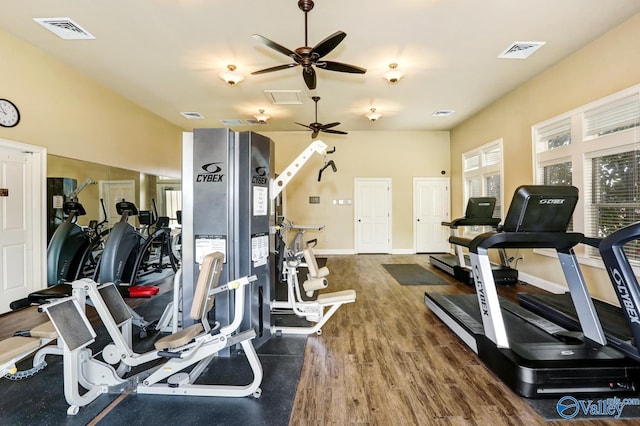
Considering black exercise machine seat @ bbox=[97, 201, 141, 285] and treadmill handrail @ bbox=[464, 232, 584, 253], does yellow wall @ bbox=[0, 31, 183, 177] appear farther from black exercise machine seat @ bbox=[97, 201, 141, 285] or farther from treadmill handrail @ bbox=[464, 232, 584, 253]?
treadmill handrail @ bbox=[464, 232, 584, 253]

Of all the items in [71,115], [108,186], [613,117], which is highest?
[71,115]

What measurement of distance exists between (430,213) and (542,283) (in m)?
3.75

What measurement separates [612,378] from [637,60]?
3439 millimetres

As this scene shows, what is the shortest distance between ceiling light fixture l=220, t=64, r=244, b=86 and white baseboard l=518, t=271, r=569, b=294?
19.1 feet

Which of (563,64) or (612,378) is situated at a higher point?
(563,64)

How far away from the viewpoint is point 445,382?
7.13 ft

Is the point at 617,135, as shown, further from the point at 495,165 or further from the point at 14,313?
the point at 14,313

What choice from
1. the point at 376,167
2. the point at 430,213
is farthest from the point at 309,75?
the point at 430,213

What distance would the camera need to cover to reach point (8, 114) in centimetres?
361

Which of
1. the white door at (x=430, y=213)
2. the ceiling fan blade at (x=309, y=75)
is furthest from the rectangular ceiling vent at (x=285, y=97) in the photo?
the white door at (x=430, y=213)

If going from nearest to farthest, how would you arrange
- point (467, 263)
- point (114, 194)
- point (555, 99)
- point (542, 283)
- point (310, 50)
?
point (310, 50) < point (555, 99) < point (542, 283) < point (114, 194) < point (467, 263)

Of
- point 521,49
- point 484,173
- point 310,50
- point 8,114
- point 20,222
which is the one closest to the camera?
point 310,50

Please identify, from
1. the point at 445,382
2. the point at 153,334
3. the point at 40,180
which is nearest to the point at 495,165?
the point at 445,382

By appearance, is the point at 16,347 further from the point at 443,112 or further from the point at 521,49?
the point at 443,112
